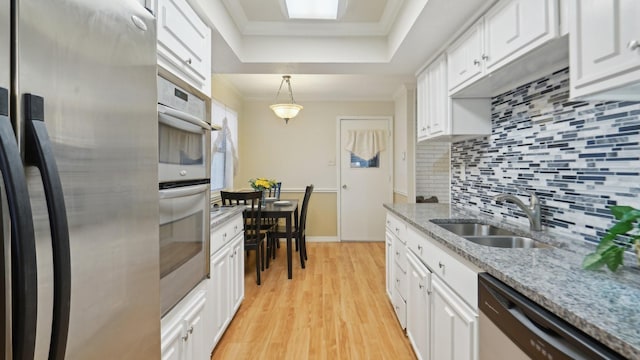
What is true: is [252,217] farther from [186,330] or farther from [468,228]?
[468,228]

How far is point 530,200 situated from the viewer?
171cm

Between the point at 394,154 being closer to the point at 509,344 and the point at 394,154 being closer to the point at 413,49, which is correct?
the point at 413,49

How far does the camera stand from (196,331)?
1.55 m

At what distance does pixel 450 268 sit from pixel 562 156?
0.81 meters

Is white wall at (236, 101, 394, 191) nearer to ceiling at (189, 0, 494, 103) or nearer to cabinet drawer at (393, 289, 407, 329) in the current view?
ceiling at (189, 0, 494, 103)

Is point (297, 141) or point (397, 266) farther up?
point (297, 141)

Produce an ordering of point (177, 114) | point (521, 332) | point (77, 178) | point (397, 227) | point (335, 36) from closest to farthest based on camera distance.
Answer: point (77, 178) < point (521, 332) < point (177, 114) < point (397, 227) < point (335, 36)

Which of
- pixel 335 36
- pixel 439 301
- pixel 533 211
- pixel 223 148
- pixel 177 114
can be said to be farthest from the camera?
pixel 223 148

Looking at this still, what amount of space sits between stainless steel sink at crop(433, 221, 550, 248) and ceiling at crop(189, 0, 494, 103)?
1283 millimetres

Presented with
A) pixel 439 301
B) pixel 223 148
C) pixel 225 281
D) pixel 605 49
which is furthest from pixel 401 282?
pixel 223 148

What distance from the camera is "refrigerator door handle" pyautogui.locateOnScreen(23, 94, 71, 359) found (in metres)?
0.55

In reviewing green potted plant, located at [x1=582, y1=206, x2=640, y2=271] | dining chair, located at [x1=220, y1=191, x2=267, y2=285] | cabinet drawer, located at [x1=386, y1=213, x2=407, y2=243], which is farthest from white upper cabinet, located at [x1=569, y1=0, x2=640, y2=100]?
dining chair, located at [x1=220, y1=191, x2=267, y2=285]

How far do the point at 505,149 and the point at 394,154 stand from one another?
3149mm

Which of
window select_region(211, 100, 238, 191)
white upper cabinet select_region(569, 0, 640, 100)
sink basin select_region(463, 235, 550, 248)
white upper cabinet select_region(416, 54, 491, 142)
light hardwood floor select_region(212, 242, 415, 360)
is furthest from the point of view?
window select_region(211, 100, 238, 191)
